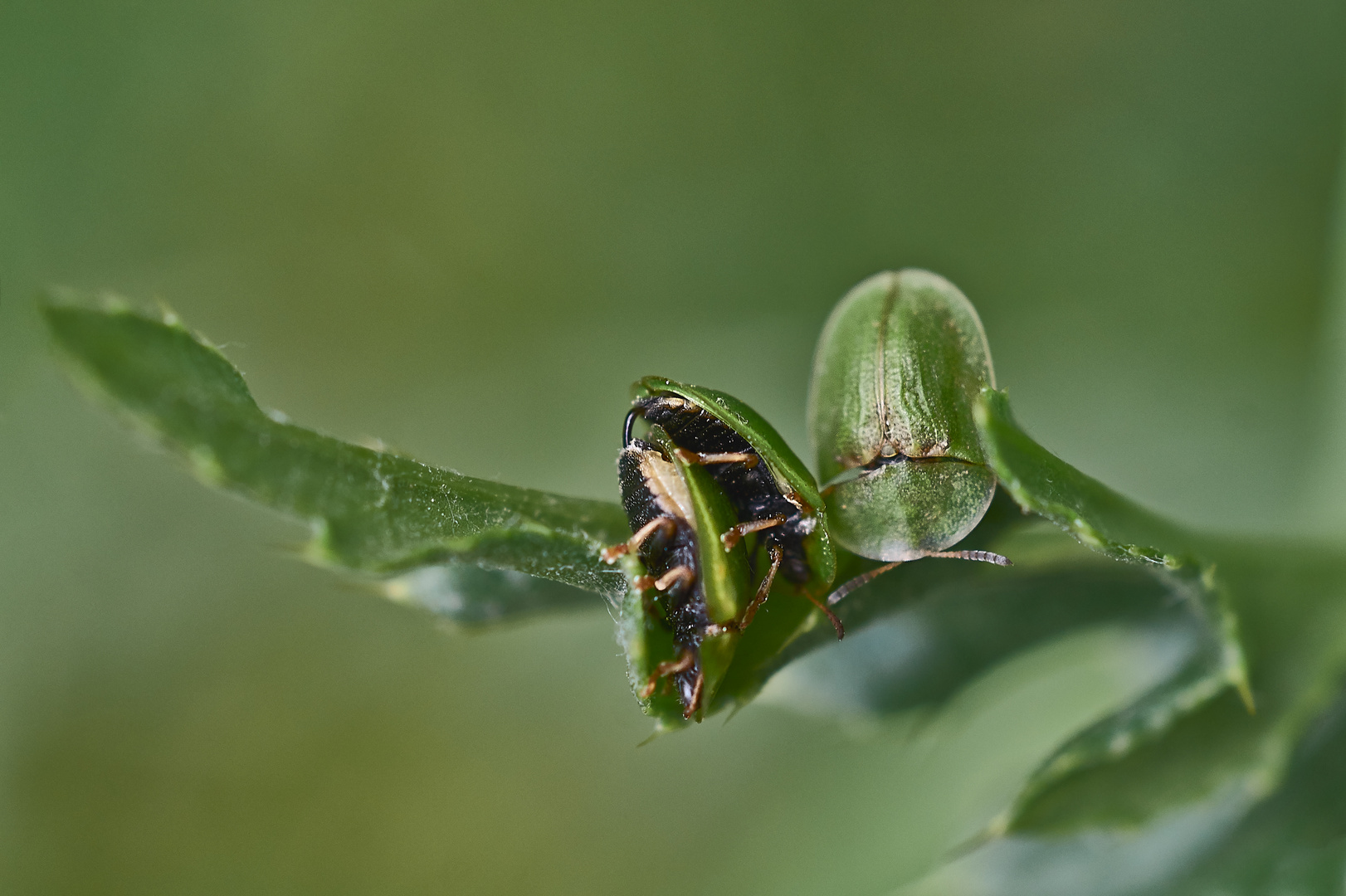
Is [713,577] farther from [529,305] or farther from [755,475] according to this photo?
[529,305]

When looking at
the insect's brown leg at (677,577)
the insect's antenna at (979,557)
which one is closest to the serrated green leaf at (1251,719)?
the insect's antenna at (979,557)

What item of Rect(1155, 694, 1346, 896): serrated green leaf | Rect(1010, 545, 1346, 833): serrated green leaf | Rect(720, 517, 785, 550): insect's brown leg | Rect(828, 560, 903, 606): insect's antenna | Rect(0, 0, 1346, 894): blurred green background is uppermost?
Rect(0, 0, 1346, 894): blurred green background

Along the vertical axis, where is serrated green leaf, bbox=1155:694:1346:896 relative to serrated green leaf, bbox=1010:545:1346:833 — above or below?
below

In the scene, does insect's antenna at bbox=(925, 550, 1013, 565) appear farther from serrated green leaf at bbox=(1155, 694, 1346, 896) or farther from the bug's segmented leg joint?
serrated green leaf at bbox=(1155, 694, 1346, 896)

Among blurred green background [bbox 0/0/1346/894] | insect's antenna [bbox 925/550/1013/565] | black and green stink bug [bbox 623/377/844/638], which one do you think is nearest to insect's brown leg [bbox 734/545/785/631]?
black and green stink bug [bbox 623/377/844/638]

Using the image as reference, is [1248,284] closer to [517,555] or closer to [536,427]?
[536,427]

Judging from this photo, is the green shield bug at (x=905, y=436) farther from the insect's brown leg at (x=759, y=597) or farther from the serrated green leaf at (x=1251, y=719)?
the serrated green leaf at (x=1251, y=719)

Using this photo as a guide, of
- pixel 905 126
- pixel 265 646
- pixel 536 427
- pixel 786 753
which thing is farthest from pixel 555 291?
pixel 786 753

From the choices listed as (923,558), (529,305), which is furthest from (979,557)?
(529,305)
